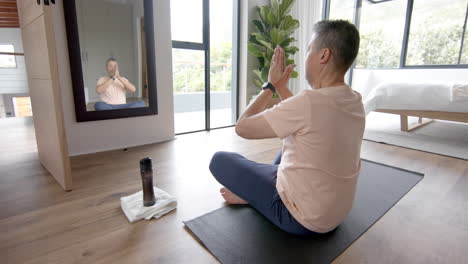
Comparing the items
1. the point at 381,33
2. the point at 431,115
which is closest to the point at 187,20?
the point at 431,115

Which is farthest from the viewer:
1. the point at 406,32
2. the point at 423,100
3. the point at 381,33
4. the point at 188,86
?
the point at 381,33

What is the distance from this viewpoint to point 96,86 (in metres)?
2.20

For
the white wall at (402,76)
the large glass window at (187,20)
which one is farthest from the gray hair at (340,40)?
the white wall at (402,76)

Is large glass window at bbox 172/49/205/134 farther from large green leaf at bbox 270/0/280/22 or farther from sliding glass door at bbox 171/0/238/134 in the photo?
large green leaf at bbox 270/0/280/22

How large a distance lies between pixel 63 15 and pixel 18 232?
166cm

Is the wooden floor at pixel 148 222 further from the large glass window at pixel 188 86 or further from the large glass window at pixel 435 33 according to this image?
the large glass window at pixel 435 33

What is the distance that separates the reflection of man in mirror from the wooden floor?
0.46 meters

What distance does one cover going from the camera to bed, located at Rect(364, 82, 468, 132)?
8.20ft

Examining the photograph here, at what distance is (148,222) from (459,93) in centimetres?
307

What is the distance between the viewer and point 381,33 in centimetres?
491

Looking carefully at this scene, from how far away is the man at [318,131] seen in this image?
79 cm

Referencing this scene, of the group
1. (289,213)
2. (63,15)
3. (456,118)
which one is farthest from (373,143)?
(63,15)

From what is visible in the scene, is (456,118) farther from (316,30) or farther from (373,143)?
(316,30)

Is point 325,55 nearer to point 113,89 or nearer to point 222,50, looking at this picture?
point 113,89
